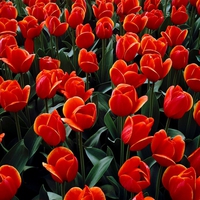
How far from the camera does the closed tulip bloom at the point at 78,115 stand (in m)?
0.90

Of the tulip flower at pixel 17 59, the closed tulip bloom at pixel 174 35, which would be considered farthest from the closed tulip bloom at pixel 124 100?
the closed tulip bloom at pixel 174 35

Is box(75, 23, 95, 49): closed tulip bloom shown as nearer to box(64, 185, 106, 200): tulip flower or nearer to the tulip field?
the tulip field

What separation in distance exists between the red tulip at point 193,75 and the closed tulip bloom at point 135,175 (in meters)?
0.41

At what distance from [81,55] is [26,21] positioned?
14.5 inches

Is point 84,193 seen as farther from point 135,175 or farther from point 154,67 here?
point 154,67

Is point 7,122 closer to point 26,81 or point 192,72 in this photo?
point 26,81

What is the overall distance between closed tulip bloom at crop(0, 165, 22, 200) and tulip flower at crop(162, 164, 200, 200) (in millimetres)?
326

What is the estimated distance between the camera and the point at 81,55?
124cm

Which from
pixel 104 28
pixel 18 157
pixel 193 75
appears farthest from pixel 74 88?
pixel 104 28

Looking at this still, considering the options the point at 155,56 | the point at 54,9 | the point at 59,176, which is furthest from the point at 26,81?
the point at 59,176

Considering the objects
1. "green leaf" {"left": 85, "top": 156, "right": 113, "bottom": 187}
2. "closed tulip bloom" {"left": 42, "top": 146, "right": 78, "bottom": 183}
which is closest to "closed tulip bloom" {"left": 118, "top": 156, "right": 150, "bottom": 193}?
"closed tulip bloom" {"left": 42, "top": 146, "right": 78, "bottom": 183}

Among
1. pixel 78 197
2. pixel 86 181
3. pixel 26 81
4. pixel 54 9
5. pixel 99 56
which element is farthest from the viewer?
pixel 99 56

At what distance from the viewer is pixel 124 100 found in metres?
0.94

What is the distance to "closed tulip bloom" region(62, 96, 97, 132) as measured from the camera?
898 mm
